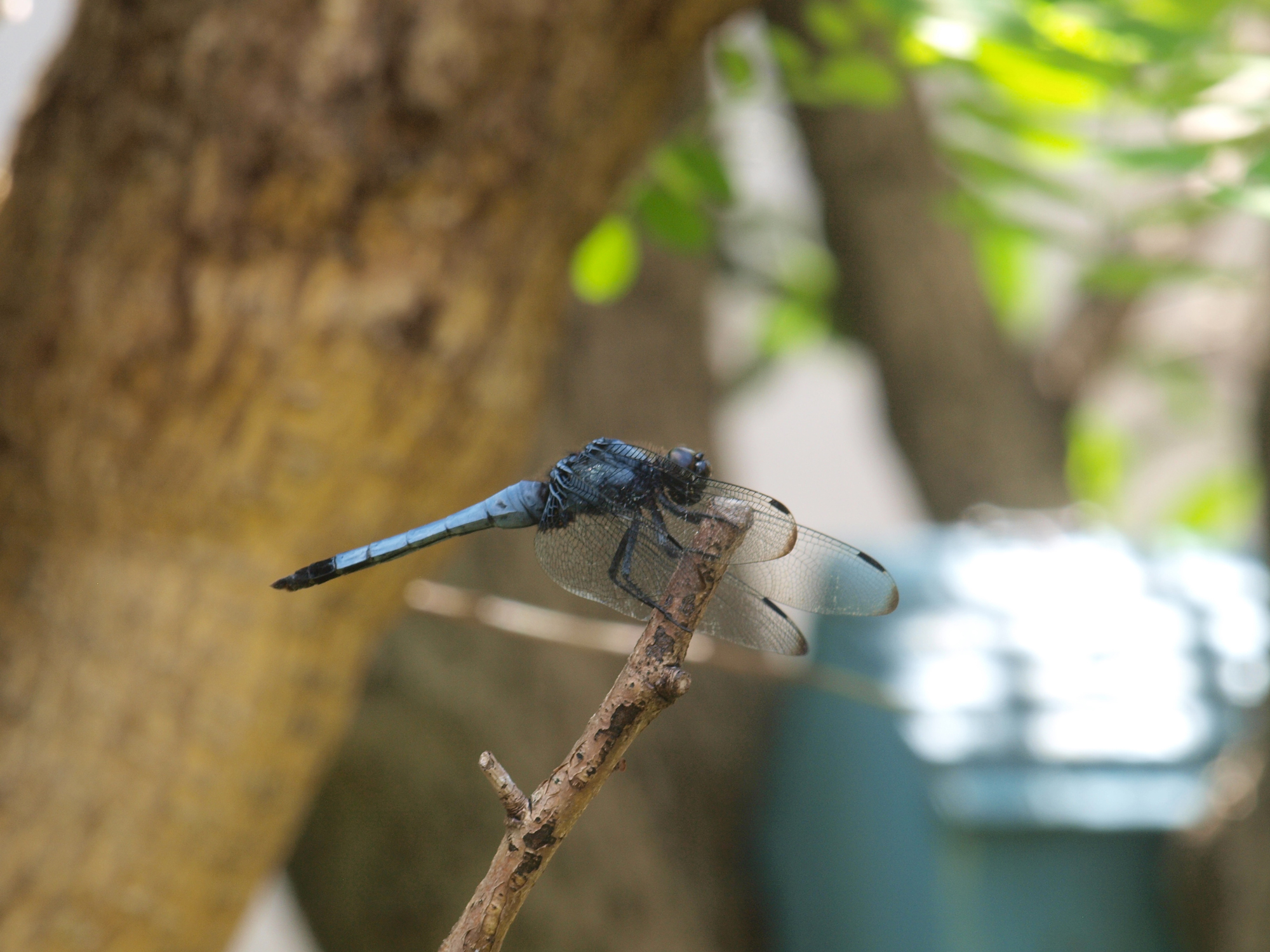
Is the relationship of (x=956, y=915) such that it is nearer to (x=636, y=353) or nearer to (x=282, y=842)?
(x=282, y=842)

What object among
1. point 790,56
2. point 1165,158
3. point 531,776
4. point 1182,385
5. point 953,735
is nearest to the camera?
point 1165,158

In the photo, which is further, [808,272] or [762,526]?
[808,272]

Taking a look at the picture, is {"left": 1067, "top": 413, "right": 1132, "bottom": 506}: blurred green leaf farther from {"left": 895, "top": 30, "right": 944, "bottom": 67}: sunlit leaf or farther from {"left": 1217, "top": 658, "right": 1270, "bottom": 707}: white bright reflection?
{"left": 895, "top": 30, "right": 944, "bottom": 67}: sunlit leaf

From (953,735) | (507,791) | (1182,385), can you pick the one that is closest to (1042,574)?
(953,735)

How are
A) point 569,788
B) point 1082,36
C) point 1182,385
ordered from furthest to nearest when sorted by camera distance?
point 1182,385
point 1082,36
point 569,788

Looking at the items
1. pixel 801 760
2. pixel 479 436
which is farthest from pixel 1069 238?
pixel 479 436

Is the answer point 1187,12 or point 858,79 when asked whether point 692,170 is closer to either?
point 858,79

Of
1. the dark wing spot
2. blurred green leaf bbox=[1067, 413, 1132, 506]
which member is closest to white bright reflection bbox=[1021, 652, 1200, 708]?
blurred green leaf bbox=[1067, 413, 1132, 506]
